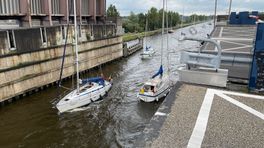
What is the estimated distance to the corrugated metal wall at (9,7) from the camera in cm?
2752

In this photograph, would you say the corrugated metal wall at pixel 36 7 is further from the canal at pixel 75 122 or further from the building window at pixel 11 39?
the canal at pixel 75 122

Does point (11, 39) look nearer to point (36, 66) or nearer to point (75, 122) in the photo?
point (36, 66)

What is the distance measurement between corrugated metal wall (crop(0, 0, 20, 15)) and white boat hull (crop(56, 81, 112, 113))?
47.0 feet

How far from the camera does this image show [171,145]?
676cm

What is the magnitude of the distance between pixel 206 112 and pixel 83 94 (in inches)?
597

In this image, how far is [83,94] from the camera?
72.3 feet

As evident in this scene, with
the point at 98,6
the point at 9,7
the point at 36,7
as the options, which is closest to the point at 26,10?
the point at 9,7

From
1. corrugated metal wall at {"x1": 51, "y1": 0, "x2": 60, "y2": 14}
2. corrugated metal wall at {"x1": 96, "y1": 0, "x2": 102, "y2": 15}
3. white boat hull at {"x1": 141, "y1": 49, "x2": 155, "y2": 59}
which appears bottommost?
white boat hull at {"x1": 141, "y1": 49, "x2": 155, "y2": 59}

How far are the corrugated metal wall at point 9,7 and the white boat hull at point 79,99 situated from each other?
47.0 feet

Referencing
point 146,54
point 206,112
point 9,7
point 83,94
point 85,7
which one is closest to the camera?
point 206,112

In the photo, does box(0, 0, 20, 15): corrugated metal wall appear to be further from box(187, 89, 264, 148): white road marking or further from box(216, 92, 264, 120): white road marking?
box(216, 92, 264, 120): white road marking

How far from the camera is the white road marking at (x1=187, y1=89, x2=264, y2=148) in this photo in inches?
277

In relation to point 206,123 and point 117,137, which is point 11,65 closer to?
point 117,137

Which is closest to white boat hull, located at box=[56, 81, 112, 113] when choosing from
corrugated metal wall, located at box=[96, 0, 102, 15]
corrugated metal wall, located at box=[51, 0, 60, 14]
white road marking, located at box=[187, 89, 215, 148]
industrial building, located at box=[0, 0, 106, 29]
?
industrial building, located at box=[0, 0, 106, 29]
